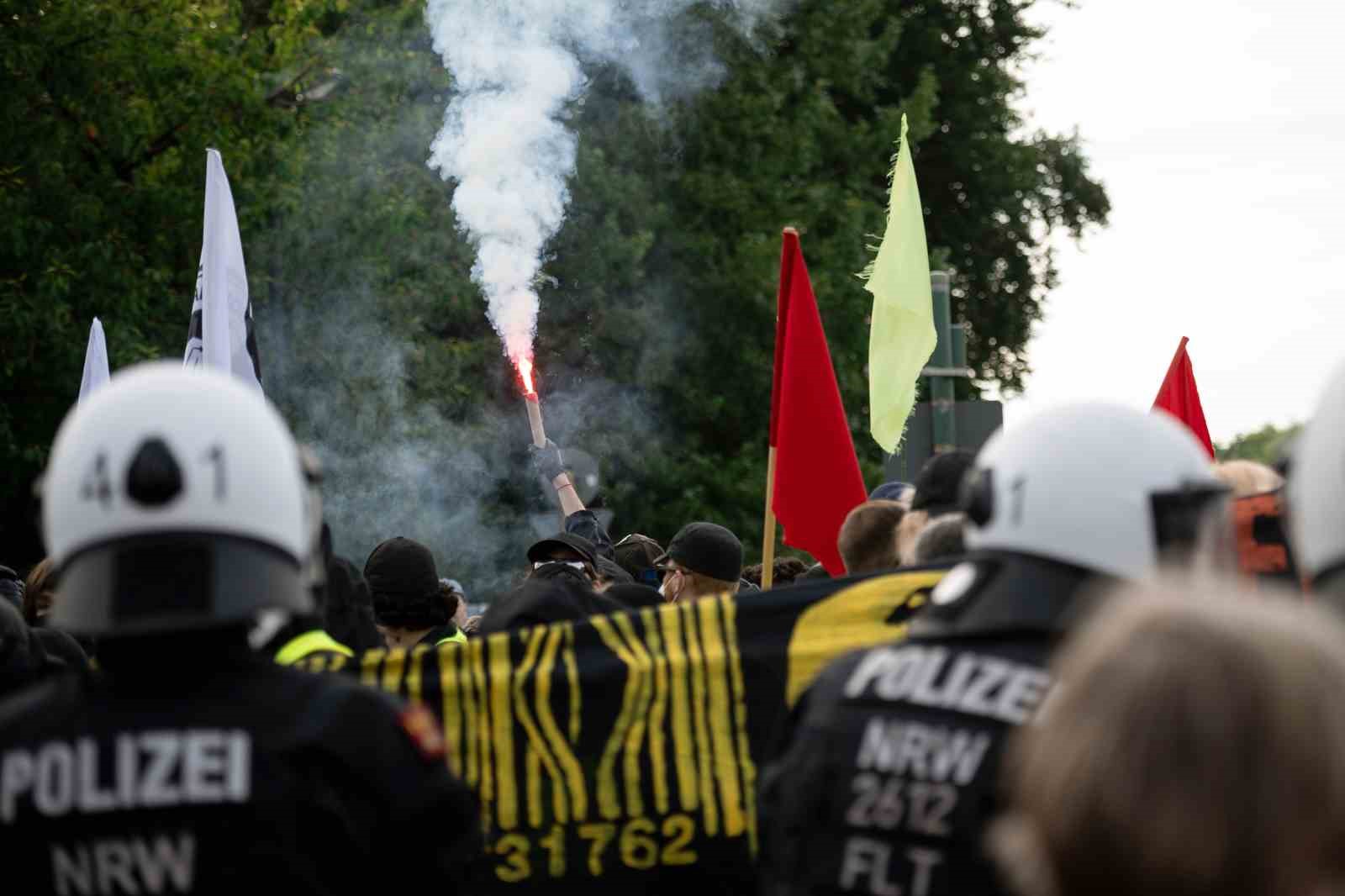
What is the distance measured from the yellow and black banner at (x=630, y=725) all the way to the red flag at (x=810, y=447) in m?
2.23

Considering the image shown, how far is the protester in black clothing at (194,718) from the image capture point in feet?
8.30

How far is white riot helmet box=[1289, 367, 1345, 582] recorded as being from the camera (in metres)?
2.82

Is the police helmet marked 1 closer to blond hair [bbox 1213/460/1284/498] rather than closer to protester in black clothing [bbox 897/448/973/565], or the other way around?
protester in black clothing [bbox 897/448/973/565]

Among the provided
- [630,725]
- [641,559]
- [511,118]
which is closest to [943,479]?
[630,725]

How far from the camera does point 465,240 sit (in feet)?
61.3

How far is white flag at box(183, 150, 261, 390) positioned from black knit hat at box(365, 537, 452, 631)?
1.38m

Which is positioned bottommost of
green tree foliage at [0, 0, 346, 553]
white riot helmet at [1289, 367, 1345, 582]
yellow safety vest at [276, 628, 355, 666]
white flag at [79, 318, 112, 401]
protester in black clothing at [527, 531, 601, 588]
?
yellow safety vest at [276, 628, 355, 666]

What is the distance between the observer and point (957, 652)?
9.12 ft

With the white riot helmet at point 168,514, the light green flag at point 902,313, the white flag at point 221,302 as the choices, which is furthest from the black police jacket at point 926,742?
the light green flag at point 902,313

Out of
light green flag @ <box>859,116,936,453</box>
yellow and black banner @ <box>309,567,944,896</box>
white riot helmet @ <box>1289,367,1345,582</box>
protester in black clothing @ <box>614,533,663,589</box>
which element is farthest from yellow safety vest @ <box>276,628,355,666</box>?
light green flag @ <box>859,116,936,453</box>

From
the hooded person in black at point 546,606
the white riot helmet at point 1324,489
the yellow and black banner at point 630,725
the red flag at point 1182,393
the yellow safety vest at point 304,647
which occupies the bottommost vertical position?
the yellow and black banner at point 630,725

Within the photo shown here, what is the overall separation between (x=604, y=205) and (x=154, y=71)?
256 inches

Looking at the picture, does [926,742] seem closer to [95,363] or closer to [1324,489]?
[1324,489]

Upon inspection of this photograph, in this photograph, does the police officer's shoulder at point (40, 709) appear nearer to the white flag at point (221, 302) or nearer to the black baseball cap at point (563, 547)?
the white flag at point (221, 302)
